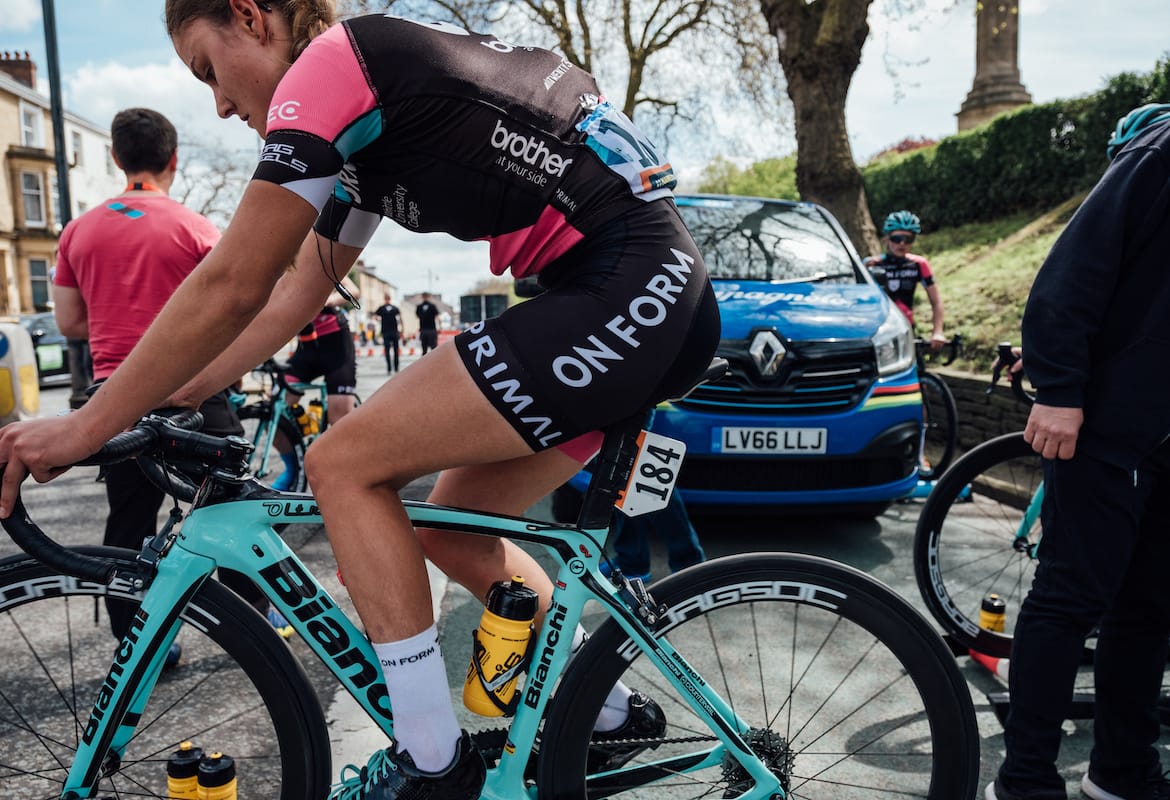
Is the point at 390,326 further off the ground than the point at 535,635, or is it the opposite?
the point at 535,635

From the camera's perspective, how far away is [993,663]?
3.27 m

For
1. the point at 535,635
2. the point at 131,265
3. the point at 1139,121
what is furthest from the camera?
the point at 131,265

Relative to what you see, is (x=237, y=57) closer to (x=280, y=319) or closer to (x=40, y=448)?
(x=280, y=319)

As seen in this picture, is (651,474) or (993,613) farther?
(993,613)

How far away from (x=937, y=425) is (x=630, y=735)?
634 centimetres

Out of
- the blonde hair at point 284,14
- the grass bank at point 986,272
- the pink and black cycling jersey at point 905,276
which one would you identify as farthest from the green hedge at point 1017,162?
the blonde hair at point 284,14

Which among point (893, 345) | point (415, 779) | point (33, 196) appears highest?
point (33, 196)

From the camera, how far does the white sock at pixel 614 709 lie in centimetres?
196

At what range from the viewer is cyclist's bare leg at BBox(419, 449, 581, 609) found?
1927 millimetres

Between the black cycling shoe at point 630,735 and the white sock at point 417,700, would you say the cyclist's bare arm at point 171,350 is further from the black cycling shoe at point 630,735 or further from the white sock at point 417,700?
the black cycling shoe at point 630,735

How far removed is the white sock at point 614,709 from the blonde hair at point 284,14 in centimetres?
134

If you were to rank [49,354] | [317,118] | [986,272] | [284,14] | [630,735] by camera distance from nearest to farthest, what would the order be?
[317,118], [284,14], [630,735], [986,272], [49,354]

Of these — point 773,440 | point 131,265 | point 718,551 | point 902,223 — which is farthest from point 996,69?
point 131,265

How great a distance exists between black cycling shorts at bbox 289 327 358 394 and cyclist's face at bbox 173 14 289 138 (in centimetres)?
483
